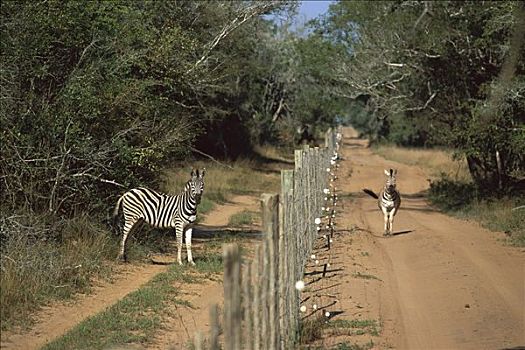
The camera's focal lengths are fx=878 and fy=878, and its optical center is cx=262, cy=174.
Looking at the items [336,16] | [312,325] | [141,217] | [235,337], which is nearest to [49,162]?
[141,217]

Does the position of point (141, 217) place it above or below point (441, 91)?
below

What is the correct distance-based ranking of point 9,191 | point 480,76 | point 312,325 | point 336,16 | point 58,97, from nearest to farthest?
point 312,325 → point 9,191 → point 58,97 → point 480,76 → point 336,16

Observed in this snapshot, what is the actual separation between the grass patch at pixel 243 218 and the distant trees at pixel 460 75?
6.03 metres

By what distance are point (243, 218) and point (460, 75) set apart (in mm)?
7998

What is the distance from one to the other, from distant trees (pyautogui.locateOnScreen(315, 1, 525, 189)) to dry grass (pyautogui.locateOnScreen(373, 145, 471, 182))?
3345 mm

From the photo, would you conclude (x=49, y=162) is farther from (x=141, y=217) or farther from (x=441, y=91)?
(x=441, y=91)

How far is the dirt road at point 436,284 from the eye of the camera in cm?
986

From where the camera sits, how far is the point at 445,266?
14625 mm

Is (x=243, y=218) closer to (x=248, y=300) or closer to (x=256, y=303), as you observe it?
(x=256, y=303)

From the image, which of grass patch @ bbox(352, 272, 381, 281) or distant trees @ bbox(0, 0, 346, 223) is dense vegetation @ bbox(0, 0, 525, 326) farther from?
grass patch @ bbox(352, 272, 381, 281)

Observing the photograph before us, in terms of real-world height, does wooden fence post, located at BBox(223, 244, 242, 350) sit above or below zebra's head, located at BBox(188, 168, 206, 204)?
below

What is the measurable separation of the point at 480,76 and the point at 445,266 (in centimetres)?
1177

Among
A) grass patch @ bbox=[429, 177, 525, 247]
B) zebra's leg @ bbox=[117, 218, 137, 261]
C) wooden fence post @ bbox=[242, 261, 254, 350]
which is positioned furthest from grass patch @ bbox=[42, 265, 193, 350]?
grass patch @ bbox=[429, 177, 525, 247]

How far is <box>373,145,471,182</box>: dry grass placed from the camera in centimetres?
3369
